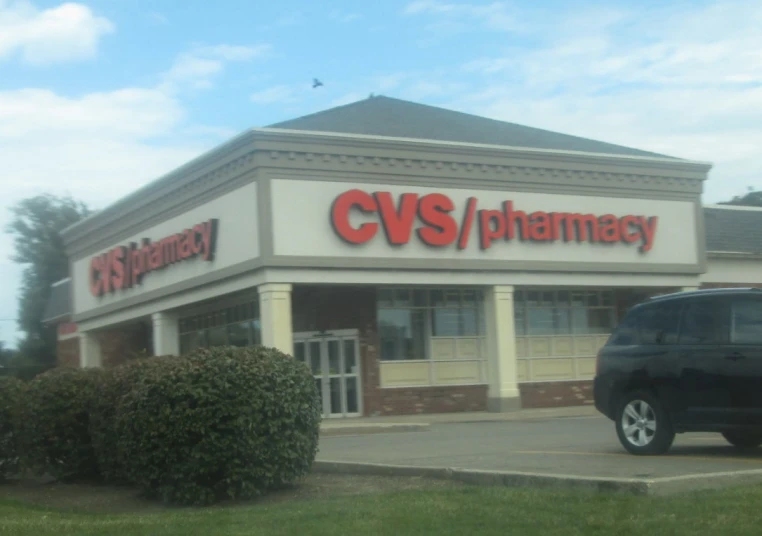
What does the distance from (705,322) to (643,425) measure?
143 cm

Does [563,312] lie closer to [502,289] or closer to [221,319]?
[502,289]

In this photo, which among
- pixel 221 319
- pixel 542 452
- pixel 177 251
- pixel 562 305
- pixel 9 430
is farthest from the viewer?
pixel 562 305

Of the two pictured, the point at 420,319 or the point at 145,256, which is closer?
Answer: the point at 420,319

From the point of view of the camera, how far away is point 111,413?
1305cm

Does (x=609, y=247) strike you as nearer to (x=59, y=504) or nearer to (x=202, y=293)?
(x=202, y=293)

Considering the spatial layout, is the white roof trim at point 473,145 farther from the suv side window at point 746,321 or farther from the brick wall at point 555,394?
the suv side window at point 746,321

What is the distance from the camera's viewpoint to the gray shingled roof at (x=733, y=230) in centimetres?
3275

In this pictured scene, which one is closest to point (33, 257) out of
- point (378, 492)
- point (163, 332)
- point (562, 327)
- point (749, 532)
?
point (163, 332)

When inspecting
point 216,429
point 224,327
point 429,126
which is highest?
point 429,126

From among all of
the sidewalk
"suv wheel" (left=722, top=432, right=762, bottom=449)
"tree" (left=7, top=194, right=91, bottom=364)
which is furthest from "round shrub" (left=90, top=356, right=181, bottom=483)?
"tree" (left=7, top=194, right=91, bottom=364)

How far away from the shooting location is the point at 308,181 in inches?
973

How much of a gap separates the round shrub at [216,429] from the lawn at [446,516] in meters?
0.39

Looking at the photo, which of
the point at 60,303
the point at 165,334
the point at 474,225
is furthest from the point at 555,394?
the point at 60,303

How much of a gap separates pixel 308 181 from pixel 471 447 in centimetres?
1055
